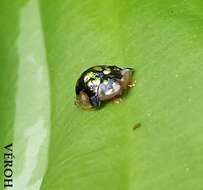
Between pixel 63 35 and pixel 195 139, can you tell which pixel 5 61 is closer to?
pixel 63 35

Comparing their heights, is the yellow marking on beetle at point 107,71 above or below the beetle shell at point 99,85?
above

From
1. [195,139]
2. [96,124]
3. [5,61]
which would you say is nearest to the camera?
[195,139]

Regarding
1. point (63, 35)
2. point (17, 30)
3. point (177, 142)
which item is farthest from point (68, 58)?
point (177, 142)

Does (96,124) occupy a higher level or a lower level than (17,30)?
lower

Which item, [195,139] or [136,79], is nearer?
[195,139]
